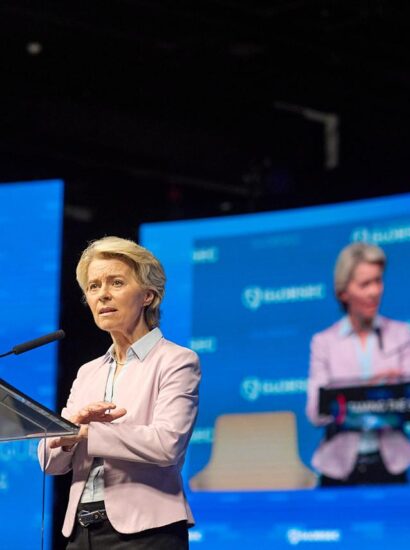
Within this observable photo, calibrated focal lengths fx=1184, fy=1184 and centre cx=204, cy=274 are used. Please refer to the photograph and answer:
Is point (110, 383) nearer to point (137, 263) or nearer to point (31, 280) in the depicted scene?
point (137, 263)

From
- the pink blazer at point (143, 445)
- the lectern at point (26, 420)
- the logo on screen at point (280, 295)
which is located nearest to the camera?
the lectern at point (26, 420)

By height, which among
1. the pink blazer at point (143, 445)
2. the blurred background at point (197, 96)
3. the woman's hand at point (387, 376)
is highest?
the blurred background at point (197, 96)

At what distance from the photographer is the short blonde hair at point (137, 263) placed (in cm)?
287

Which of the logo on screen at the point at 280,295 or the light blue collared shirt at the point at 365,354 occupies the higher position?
the logo on screen at the point at 280,295

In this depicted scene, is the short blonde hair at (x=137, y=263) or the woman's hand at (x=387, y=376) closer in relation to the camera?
the short blonde hair at (x=137, y=263)

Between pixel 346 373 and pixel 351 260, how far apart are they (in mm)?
492

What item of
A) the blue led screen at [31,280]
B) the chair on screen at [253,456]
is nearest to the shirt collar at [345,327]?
the chair on screen at [253,456]

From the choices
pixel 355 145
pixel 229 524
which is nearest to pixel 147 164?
pixel 355 145

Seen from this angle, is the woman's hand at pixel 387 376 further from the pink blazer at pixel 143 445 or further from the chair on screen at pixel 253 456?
the pink blazer at pixel 143 445

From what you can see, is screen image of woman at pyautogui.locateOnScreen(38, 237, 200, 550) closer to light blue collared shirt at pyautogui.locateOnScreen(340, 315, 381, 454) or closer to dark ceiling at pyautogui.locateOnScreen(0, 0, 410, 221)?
light blue collared shirt at pyautogui.locateOnScreen(340, 315, 381, 454)

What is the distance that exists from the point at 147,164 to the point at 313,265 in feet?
12.2

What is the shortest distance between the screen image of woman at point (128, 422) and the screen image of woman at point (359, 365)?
226 cm

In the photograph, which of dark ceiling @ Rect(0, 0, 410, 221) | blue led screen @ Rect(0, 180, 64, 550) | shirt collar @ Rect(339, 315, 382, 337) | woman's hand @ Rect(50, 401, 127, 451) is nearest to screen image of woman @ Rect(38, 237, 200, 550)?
woman's hand @ Rect(50, 401, 127, 451)

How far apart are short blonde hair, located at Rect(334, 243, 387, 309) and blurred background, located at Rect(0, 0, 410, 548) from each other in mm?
1125
